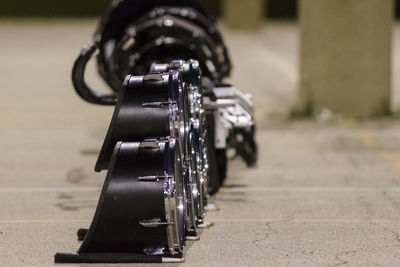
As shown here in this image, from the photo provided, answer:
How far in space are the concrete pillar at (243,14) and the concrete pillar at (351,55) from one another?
20.5 m

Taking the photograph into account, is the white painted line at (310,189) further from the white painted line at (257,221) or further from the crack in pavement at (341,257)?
the crack in pavement at (341,257)

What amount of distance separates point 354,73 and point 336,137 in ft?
4.52

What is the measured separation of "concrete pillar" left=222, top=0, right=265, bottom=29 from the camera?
34656mm

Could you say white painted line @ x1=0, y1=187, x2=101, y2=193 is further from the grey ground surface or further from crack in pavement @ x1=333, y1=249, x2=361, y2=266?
crack in pavement @ x1=333, y1=249, x2=361, y2=266

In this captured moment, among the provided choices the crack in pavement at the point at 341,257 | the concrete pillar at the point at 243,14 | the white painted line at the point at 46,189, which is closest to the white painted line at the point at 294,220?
the crack in pavement at the point at 341,257

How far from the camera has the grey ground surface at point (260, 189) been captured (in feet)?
23.7

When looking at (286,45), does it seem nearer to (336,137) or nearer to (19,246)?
(336,137)

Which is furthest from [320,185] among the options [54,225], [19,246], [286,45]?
[286,45]

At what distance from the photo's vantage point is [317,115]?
46.7 ft

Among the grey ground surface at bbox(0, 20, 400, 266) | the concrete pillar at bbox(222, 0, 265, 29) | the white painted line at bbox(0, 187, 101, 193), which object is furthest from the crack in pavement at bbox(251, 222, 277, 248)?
the concrete pillar at bbox(222, 0, 265, 29)

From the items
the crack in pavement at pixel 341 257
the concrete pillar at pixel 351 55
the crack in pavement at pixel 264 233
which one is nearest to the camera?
the crack in pavement at pixel 341 257

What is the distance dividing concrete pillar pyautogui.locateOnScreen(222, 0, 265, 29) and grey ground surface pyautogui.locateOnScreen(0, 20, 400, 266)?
52.9 feet

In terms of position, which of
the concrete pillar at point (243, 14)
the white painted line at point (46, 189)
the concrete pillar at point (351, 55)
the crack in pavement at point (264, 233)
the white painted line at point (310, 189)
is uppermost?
the concrete pillar at point (243, 14)

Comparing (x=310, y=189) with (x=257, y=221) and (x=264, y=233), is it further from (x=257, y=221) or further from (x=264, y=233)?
(x=264, y=233)
